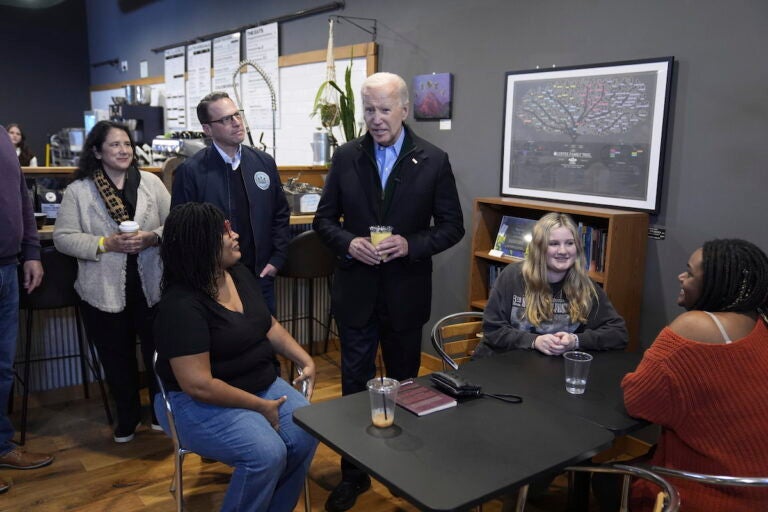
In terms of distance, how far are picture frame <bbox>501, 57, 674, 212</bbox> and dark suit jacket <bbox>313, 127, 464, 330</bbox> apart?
1.00m

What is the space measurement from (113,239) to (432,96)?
6.97 feet

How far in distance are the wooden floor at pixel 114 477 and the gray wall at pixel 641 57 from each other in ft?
4.37

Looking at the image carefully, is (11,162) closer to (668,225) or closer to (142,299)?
(142,299)

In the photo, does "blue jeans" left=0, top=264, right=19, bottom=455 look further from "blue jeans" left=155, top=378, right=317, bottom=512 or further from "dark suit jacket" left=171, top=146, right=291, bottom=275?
"blue jeans" left=155, top=378, right=317, bottom=512

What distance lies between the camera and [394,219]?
2412mm

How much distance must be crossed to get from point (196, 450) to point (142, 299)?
1.13 metres

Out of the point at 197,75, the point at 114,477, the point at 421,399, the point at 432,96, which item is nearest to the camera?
the point at 421,399

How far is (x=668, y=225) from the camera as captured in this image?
2840 mm

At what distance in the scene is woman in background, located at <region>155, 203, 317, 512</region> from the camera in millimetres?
1835

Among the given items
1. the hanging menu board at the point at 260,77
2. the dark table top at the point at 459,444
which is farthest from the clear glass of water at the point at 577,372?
the hanging menu board at the point at 260,77

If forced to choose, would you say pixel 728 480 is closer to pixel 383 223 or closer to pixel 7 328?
pixel 383 223

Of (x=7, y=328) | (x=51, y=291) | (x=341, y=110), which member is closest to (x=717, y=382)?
(x=7, y=328)

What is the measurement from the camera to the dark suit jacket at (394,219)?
2398 mm

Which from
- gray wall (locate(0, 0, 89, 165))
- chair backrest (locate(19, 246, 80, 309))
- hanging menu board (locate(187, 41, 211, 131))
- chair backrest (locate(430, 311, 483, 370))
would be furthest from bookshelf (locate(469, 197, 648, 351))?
gray wall (locate(0, 0, 89, 165))
